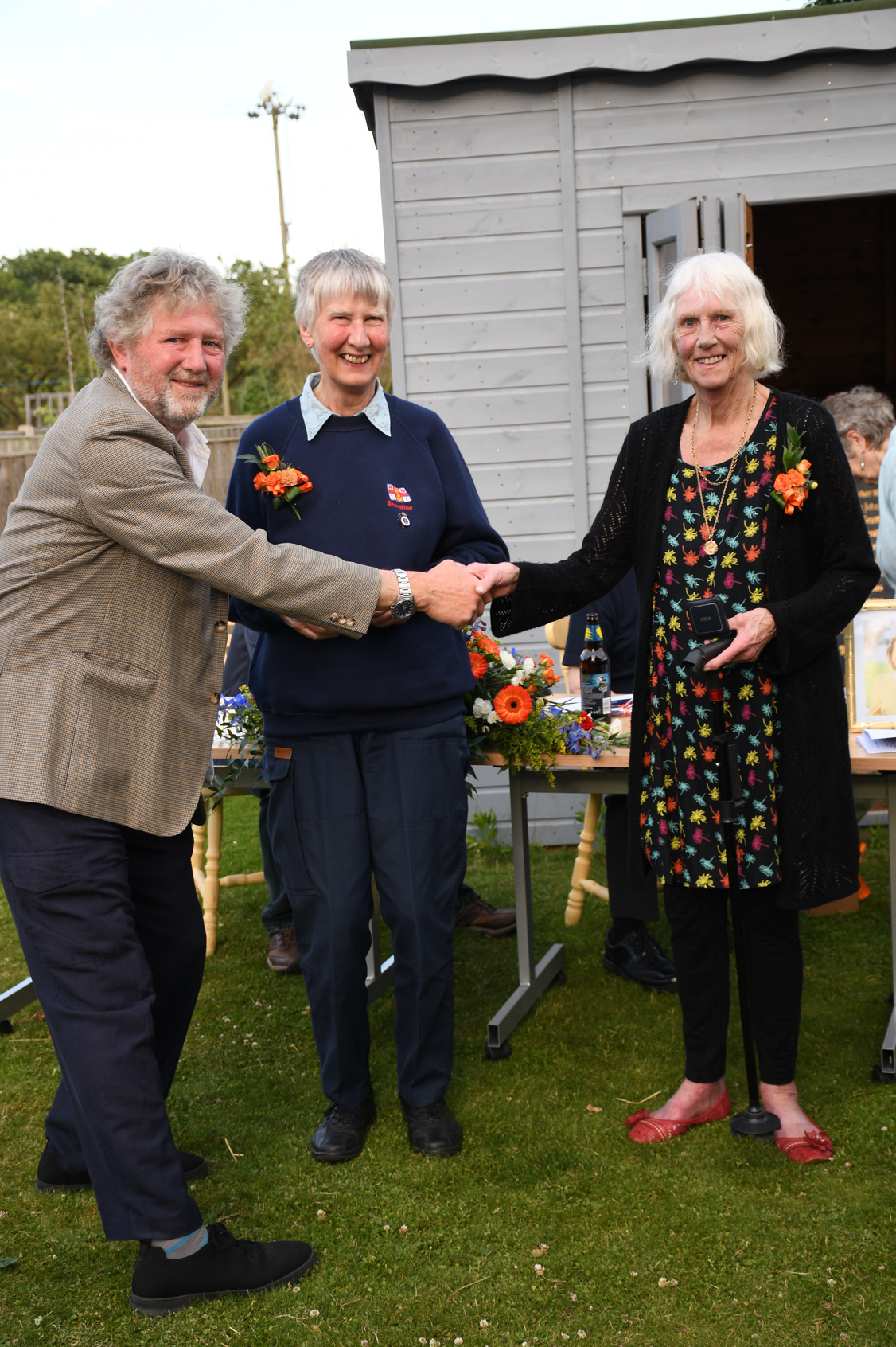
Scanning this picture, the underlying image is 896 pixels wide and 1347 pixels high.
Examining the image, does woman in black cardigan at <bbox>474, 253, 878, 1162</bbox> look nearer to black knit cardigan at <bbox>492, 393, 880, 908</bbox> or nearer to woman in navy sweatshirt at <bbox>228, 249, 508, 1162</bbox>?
black knit cardigan at <bbox>492, 393, 880, 908</bbox>

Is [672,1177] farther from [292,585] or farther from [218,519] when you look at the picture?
[218,519]

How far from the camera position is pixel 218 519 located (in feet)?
7.48

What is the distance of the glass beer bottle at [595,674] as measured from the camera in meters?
3.57

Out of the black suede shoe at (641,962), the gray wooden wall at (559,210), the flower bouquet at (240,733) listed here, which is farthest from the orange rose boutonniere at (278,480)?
the gray wooden wall at (559,210)

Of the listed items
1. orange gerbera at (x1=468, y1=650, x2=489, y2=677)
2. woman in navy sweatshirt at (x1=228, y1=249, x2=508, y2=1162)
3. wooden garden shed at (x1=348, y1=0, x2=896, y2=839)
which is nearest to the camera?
woman in navy sweatshirt at (x1=228, y1=249, x2=508, y2=1162)

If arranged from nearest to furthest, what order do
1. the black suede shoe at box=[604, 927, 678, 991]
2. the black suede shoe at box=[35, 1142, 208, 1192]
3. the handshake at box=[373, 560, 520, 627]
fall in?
the handshake at box=[373, 560, 520, 627] → the black suede shoe at box=[35, 1142, 208, 1192] → the black suede shoe at box=[604, 927, 678, 991]

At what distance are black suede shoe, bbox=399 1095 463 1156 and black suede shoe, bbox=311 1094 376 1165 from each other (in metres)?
0.12

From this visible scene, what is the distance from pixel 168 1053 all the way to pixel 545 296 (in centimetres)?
388

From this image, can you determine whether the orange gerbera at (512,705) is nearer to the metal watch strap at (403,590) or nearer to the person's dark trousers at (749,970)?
the person's dark trousers at (749,970)

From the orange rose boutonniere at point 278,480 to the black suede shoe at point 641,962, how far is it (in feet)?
6.83

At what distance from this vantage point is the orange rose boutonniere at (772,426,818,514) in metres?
2.41

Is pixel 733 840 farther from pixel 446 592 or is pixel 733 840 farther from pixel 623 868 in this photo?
pixel 623 868

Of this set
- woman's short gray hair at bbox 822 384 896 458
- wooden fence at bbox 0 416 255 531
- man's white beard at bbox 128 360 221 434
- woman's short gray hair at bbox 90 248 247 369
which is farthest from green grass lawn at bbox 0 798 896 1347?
wooden fence at bbox 0 416 255 531

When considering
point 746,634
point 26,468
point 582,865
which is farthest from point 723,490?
point 26,468
